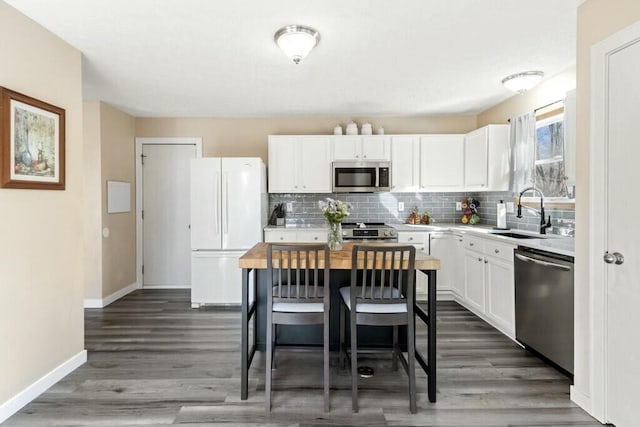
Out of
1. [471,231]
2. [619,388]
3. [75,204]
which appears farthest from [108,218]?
[619,388]

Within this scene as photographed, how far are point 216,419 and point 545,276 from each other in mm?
2440

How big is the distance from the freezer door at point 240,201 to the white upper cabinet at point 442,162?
2150 mm

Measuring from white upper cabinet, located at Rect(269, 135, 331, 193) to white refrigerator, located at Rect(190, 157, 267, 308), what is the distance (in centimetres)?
43

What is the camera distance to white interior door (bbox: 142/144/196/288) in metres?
4.91

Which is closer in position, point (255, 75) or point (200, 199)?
point (255, 75)

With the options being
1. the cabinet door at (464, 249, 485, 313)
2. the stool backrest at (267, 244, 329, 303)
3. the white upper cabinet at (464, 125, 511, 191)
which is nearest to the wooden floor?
the cabinet door at (464, 249, 485, 313)

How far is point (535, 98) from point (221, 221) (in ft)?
12.1

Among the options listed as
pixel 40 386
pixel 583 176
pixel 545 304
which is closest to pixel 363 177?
pixel 545 304

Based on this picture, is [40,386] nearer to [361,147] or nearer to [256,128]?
[256,128]

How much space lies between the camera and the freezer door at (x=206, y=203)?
418 cm

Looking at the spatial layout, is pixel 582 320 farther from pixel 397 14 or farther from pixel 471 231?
pixel 397 14

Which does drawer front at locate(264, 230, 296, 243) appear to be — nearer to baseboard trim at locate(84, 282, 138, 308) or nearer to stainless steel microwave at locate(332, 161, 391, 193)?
stainless steel microwave at locate(332, 161, 391, 193)

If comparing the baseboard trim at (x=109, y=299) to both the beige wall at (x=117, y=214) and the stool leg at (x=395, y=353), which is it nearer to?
the beige wall at (x=117, y=214)

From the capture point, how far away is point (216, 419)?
2027 mm
